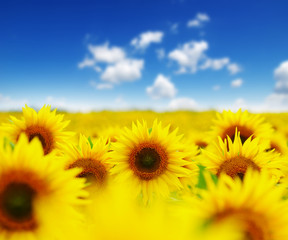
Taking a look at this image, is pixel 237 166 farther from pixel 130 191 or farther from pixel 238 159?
pixel 130 191

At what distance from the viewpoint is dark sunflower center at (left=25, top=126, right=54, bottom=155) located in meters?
2.59

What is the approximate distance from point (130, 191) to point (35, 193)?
24.5 inches

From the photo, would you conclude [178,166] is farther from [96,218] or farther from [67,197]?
[96,218]

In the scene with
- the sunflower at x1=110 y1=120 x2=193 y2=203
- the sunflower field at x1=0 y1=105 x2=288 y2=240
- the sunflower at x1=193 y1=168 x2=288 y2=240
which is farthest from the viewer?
the sunflower at x1=110 y1=120 x2=193 y2=203

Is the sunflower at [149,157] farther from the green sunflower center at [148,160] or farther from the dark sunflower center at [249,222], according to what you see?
the dark sunflower center at [249,222]

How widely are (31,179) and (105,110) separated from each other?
16.6 meters

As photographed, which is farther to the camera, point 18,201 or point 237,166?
point 237,166

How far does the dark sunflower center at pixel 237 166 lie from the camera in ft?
6.48

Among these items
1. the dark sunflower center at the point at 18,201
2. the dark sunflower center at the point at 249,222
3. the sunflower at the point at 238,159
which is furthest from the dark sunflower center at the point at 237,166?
the dark sunflower center at the point at 18,201

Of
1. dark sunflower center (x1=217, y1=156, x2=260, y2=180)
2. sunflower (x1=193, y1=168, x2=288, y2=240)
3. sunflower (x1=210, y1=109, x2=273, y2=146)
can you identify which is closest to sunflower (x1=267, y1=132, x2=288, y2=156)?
sunflower (x1=210, y1=109, x2=273, y2=146)

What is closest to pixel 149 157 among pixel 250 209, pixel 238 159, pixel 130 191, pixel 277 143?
pixel 238 159

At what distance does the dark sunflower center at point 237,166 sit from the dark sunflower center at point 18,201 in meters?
1.25

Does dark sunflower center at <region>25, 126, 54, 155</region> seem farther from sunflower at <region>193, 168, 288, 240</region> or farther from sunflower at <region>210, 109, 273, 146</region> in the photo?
sunflower at <region>193, 168, 288, 240</region>

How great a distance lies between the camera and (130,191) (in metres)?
0.74
